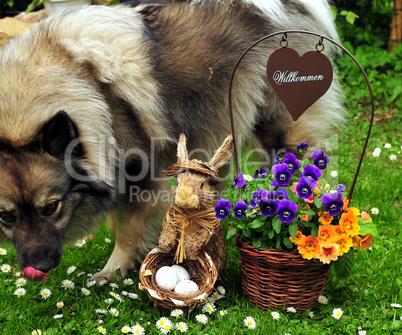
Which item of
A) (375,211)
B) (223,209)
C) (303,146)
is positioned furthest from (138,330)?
(375,211)

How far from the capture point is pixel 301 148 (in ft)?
8.11

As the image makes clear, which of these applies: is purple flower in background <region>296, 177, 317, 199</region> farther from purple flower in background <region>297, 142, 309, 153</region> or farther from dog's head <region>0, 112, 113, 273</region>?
dog's head <region>0, 112, 113, 273</region>

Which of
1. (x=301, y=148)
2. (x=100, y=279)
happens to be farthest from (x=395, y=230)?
(x=100, y=279)

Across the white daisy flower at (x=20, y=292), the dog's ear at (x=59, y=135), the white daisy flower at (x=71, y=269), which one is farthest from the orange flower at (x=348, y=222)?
the white daisy flower at (x=20, y=292)

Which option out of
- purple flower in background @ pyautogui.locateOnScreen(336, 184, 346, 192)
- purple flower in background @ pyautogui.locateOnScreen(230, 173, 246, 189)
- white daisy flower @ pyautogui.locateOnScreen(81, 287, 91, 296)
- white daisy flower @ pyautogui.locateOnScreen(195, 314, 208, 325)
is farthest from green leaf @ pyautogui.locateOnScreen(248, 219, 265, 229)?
white daisy flower @ pyautogui.locateOnScreen(81, 287, 91, 296)

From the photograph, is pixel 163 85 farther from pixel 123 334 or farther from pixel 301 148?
pixel 123 334

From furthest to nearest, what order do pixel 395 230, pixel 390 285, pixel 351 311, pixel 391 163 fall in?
1. pixel 391 163
2. pixel 395 230
3. pixel 390 285
4. pixel 351 311

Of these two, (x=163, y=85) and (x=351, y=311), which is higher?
(x=163, y=85)

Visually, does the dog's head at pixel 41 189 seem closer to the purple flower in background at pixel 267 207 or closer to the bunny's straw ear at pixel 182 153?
the bunny's straw ear at pixel 182 153

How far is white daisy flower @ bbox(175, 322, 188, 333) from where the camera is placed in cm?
227

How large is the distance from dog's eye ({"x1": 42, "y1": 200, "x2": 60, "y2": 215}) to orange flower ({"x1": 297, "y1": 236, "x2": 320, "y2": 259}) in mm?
1214

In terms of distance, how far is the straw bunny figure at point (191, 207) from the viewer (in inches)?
90.2

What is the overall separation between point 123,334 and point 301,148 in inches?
52.6

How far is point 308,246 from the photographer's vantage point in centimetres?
217
